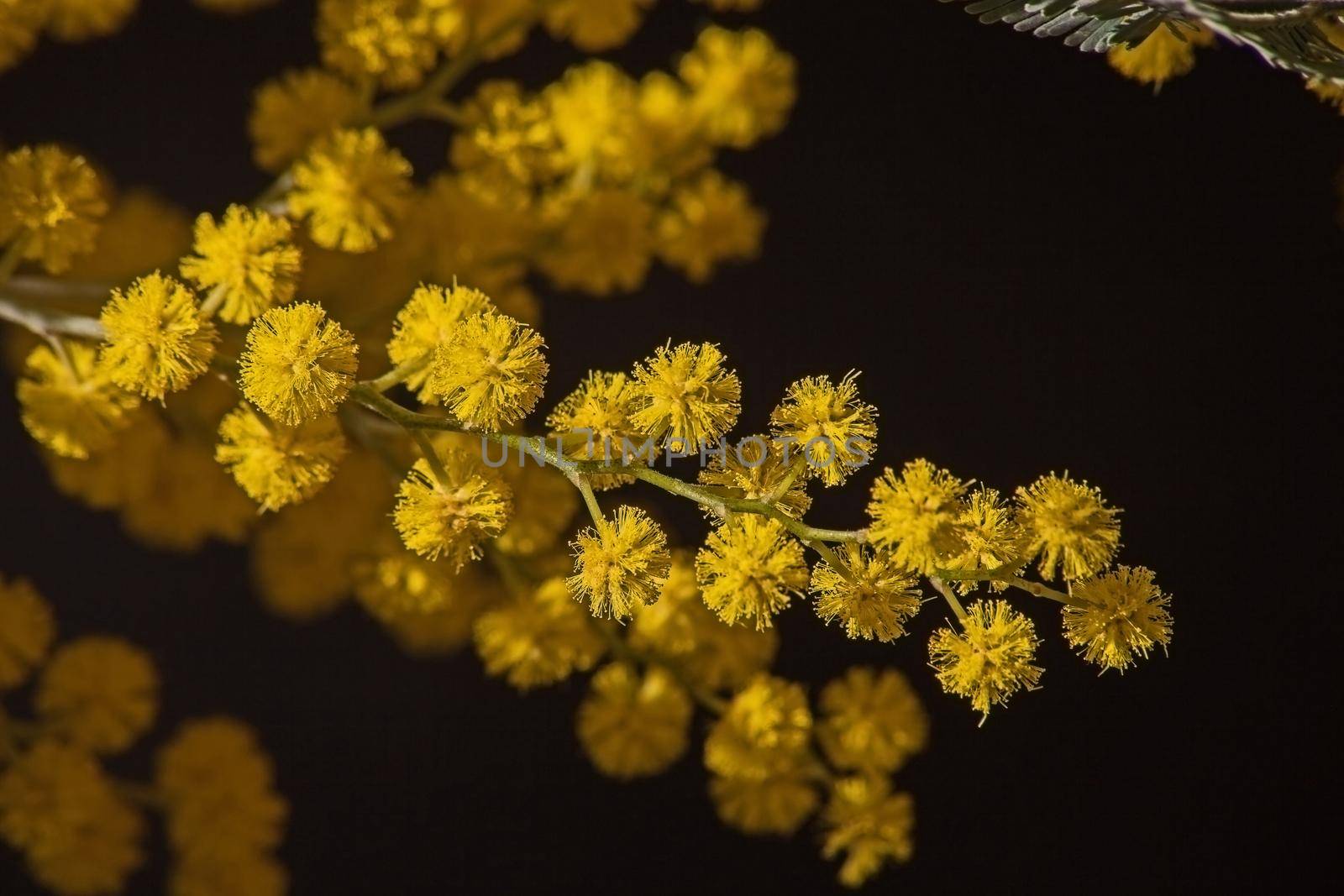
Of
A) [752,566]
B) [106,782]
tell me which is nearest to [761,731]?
[752,566]

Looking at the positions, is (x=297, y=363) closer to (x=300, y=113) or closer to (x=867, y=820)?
(x=300, y=113)

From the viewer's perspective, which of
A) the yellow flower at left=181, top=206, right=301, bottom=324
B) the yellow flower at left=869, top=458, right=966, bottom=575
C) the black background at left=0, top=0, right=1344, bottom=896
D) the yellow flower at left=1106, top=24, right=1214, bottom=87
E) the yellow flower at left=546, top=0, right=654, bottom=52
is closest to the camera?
the yellow flower at left=869, top=458, right=966, bottom=575

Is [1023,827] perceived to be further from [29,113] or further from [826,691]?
[29,113]

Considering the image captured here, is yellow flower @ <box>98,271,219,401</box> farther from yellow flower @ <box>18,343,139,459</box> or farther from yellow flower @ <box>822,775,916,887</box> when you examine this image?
yellow flower @ <box>822,775,916,887</box>

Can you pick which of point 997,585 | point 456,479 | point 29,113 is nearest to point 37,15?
point 29,113

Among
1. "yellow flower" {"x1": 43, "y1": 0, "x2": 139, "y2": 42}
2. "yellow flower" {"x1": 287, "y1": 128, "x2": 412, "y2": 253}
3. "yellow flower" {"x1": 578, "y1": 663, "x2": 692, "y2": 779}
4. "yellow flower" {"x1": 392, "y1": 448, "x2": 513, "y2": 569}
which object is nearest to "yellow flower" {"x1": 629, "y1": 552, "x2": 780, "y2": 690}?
"yellow flower" {"x1": 578, "y1": 663, "x2": 692, "y2": 779}

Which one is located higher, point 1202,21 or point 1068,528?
point 1202,21

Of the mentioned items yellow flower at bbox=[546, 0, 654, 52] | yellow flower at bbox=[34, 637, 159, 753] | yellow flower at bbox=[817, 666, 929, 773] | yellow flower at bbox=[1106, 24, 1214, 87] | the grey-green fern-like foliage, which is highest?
the grey-green fern-like foliage

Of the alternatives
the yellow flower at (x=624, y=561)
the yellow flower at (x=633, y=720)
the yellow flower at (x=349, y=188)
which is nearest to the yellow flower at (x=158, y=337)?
the yellow flower at (x=349, y=188)
